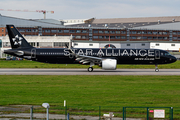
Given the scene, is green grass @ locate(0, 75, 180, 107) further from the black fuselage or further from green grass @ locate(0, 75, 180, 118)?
the black fuselage

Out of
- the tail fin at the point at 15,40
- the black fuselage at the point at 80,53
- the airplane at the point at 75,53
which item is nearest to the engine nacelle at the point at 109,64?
the airplane at the point at 75,53

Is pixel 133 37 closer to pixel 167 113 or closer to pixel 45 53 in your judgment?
pixel 45 53

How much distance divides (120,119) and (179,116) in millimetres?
3593

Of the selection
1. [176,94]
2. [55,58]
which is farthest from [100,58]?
[176,94]

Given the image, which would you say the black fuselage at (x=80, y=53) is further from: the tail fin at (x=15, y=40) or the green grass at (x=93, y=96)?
the green grass at (x=93, y=96)

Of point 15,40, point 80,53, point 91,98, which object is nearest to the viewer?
point 91,98

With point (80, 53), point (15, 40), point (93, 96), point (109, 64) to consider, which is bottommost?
point (93, 96)

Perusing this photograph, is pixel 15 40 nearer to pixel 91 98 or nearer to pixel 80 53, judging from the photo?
pixel 80 53

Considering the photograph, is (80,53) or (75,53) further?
(80,53)

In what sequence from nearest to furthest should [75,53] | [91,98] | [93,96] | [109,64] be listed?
[91,98], [93,96], [109,64], [75,53]

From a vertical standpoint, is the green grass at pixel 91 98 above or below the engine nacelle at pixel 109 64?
below

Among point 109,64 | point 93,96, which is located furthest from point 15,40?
point 93,96

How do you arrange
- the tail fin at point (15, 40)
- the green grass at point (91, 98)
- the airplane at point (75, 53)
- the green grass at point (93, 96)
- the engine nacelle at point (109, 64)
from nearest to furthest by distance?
the green grass at point (91, 98), the green grass at point (93, 96), the engine nacelle at point (109, 64), the airplane at point (75, 53), the tail fin at point (15, 40)

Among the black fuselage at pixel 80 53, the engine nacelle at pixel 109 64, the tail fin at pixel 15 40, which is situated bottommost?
the engine nacelle at pixel 109 64
